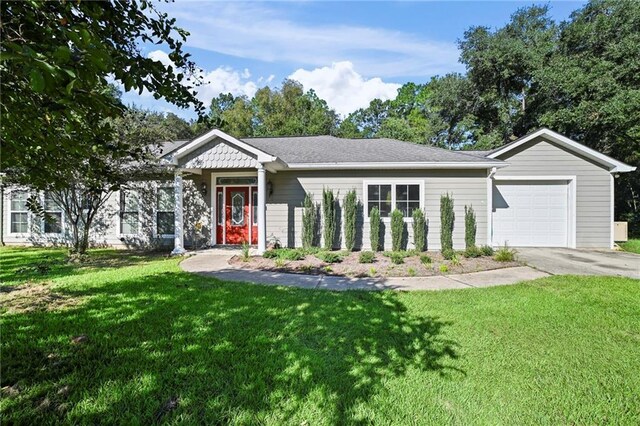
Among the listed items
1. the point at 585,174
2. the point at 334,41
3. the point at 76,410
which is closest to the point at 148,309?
the point at 76,410

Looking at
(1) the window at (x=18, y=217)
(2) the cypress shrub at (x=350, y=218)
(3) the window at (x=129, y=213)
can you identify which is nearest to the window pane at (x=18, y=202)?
(1) the window at (x=18, y=217)

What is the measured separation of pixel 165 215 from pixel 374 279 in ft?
26.4

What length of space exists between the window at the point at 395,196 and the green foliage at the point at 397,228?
441mm

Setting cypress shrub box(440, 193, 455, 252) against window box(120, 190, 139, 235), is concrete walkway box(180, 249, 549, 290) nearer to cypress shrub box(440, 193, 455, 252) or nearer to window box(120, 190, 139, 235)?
cypress shrub box(440, 193, 455, 252)

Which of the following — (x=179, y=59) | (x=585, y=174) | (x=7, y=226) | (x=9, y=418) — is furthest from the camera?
(x=7, y=226)

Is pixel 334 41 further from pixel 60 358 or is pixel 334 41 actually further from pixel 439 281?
pixel 60 358

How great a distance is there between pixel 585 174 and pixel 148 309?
13496mm

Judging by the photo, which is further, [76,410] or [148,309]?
[148,309]

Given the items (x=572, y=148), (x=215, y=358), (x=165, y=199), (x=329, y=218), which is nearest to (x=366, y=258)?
(x=329, y=218)

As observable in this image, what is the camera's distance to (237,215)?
429 inches

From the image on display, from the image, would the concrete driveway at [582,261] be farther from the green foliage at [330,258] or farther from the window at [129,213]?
the window at [129,213]

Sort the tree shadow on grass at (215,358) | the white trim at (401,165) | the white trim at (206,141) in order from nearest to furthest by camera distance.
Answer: the tree shadow on grass at (215,358)
the white trim at (206,141)
the white trim at (401,165)

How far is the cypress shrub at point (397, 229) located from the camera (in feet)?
31.9

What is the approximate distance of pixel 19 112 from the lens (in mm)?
2193
